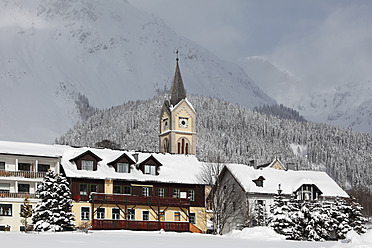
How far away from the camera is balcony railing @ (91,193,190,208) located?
7181 cm

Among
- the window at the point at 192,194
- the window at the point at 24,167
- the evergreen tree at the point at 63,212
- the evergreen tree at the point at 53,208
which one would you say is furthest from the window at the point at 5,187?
the window at the point at 192,194

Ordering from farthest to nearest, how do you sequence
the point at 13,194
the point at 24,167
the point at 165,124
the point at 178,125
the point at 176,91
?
1. the point at 176,91
2. the point at 165,124
3. the point at 178,125
4. the point at 24,167
5. the point at 13,194

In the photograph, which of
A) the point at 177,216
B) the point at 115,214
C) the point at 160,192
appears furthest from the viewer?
the point at 160,192

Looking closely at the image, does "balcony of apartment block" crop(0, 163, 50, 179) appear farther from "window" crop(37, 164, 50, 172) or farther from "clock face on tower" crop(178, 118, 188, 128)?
"clock face on tower" crop(178, 118, 188, 128)

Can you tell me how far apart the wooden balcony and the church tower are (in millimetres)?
47671

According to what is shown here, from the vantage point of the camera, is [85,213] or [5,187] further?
[85,213]

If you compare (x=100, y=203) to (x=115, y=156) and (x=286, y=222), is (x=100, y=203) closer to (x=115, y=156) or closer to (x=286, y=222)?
(x=115, y=156)

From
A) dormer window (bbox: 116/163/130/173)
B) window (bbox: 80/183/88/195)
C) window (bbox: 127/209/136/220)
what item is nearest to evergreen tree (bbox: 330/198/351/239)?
window (bbox: 127/209/136/220)

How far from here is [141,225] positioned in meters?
72.5

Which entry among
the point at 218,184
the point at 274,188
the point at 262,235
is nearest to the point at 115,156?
the point at 218,184

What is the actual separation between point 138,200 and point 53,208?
1652 cm

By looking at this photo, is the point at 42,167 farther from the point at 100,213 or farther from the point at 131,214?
the point at 131,214

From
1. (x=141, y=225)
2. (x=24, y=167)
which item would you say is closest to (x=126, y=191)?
(x=141, y=225)

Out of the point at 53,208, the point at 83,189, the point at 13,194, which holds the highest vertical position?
the point at 83,189
